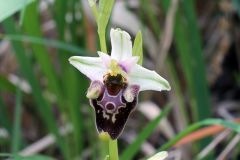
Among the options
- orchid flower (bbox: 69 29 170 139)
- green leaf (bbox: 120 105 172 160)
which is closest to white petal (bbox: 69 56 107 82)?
orchid flower (bbox: 69 29 170 139)

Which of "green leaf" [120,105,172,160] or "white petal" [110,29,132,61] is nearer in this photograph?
"white petal" [110,29,132,61]

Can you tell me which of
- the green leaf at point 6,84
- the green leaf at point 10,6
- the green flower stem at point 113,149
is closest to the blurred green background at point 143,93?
the green leaf at point 6,84

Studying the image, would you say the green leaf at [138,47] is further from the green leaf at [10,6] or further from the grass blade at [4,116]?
the grass blade at [4,116]

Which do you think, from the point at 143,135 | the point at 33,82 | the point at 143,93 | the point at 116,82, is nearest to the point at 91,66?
the point at 116,82

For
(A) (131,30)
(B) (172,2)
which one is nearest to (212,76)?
(A) (131,30)

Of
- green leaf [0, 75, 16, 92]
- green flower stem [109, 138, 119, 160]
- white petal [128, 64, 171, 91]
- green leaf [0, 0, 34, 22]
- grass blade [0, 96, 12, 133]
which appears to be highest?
green leaf [0, 75, 16, 92]

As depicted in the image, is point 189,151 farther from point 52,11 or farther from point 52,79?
point 52,11

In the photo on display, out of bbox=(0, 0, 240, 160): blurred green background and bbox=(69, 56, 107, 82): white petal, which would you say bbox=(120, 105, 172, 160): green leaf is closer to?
bbox=(0, 0, 240, 160): blurred green background

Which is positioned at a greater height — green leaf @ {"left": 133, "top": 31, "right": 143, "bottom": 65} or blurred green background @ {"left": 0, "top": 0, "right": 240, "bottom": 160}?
blurred green background @ {"left": 0, "top": 0, "right": 240, "bottom": 160}
